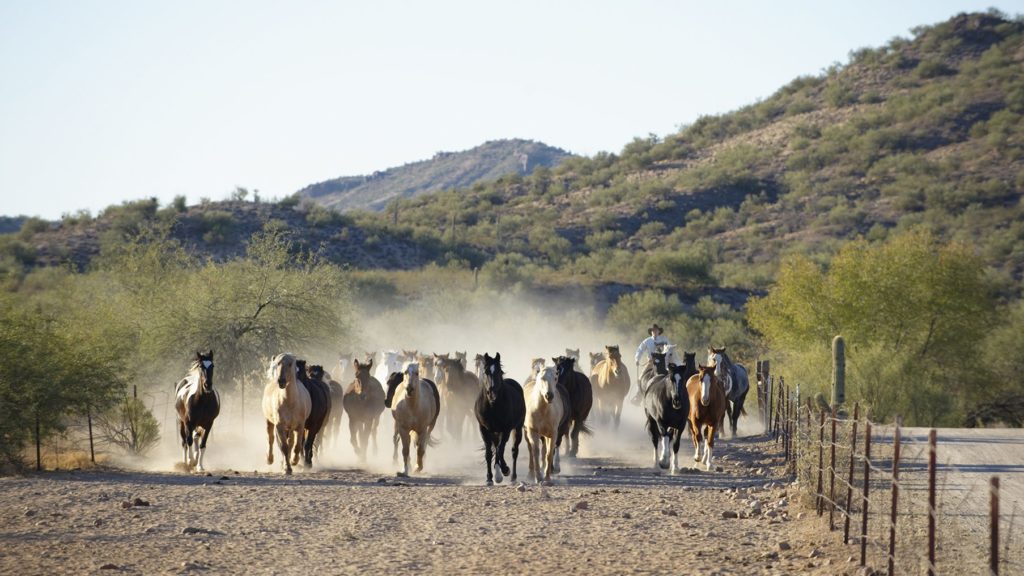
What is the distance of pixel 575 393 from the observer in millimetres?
21453

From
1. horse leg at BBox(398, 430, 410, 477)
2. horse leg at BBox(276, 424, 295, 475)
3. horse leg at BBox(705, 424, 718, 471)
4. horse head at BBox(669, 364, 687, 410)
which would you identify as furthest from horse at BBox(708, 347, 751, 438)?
horse leg at BBox(276, 424, 295, 475)

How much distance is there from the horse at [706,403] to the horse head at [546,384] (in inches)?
114

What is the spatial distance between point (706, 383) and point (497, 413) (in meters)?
3.78

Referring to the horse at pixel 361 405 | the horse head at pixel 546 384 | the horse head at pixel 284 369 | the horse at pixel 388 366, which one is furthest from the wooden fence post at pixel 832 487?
the horse at pixel 388 366

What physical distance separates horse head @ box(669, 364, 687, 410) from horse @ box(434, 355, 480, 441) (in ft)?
24.2

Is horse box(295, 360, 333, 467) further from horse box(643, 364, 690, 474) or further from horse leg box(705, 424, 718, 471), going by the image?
horse leg box(705, 424, 718, 471)

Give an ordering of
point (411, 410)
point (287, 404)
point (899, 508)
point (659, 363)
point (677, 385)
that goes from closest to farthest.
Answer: point (899, 508) < point (677, 385) < point (411, 410) < point (287, 404) < point (659, 363)

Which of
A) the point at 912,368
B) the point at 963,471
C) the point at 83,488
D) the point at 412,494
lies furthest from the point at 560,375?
the point at 912,368

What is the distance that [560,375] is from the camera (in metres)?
20.6

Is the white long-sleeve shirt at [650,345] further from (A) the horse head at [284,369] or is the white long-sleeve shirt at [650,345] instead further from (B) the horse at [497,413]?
(A) the horse head at [284,369]

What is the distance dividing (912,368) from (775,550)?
22876 millimetres

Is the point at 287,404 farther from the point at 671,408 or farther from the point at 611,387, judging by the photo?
the point at 611,387

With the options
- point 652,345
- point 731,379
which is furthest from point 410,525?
point 731,379

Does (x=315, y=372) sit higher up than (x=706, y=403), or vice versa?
(x=315, y=372)
